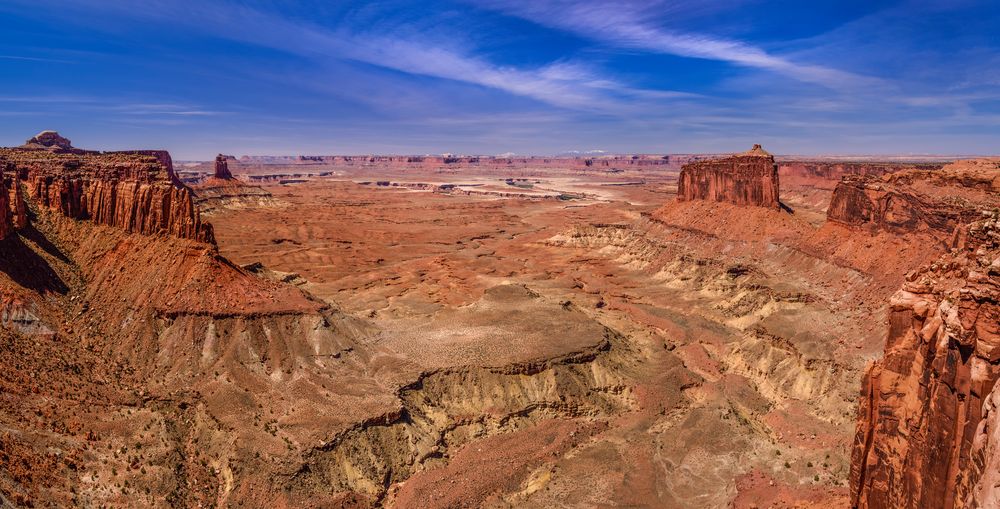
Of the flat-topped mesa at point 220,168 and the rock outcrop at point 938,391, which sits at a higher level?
the flat-topped mesa at point 220,168

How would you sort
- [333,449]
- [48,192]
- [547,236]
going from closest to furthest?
[333,449] → [48,192] → [547,236]

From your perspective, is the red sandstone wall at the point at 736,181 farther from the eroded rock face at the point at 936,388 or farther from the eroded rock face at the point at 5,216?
the eroded rock face at the point at 5,216

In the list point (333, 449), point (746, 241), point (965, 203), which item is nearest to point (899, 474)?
point (333, 449)

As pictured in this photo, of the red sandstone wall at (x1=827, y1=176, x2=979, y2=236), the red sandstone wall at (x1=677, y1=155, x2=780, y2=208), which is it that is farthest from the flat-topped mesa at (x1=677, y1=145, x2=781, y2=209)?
the red sandstone wall at (x1=827, y1=176, x2=979, y2=236)

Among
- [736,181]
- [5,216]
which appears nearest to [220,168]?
[5,216]

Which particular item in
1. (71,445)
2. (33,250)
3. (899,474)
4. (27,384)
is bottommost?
(71,445)

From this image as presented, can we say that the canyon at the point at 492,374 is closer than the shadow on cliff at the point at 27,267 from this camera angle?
Yes

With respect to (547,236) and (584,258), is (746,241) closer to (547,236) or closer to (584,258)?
(584,258)

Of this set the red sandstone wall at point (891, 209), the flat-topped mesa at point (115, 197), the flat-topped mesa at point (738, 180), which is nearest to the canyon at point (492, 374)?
the flat-topped mesa at point (115, 197)
